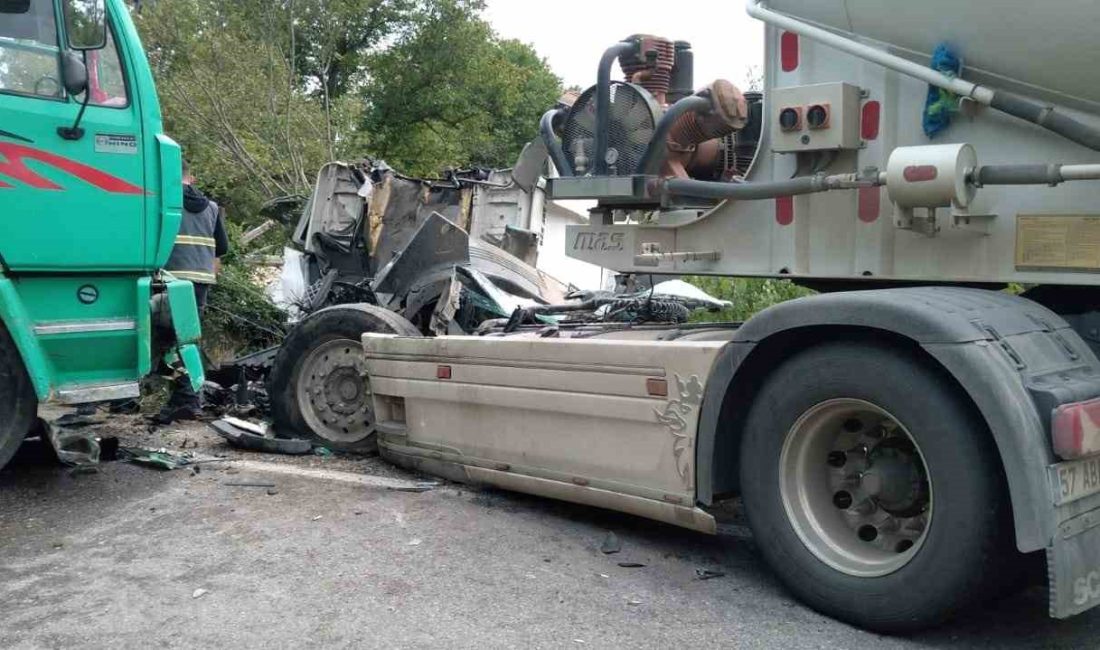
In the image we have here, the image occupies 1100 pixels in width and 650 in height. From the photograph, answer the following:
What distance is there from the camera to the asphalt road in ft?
11.9

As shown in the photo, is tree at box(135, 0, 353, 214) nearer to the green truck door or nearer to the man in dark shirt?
the man in dark shirt

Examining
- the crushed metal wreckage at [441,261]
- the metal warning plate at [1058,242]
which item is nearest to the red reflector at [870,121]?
the metal warning plate at [1058,242]

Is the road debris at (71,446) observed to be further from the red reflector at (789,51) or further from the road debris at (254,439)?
the red reflector at (789,51)

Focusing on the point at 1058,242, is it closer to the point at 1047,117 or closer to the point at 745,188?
the point at 1047,117

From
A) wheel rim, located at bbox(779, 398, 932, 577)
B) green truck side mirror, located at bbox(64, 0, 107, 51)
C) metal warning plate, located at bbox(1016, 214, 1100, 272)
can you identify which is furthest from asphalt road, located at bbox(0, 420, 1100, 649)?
green truck side mirror, located at bbox(64, 0, 107, 51)

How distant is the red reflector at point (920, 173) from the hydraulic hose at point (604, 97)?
4.92 ft

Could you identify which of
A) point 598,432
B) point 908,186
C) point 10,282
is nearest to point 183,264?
point 10,282

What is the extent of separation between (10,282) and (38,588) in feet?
5.41

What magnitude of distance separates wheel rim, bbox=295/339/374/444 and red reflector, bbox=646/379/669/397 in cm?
254

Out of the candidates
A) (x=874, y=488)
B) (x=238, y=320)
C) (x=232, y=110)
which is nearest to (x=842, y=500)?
(x=874, y=488)

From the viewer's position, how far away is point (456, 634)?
3637 millimetres

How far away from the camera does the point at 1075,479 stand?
3.28 meters

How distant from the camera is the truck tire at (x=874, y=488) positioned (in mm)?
3363

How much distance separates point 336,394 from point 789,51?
363 centimetres
